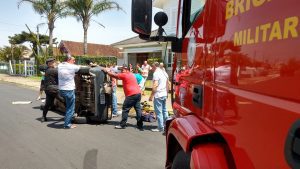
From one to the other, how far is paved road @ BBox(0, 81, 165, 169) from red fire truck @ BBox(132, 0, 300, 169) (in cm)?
283

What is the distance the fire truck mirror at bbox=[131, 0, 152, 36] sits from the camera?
2787mm

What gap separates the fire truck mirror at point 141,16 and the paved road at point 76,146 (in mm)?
2809

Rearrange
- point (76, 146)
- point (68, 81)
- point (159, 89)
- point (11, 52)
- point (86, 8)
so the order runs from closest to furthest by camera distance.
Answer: point (76, 146), point (159, 89), point (68, 81), point (86, 8), point (11, 52)

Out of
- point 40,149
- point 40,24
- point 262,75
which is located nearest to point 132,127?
point 40,149

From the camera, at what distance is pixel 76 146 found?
6273 mm

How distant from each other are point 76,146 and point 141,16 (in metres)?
4.09

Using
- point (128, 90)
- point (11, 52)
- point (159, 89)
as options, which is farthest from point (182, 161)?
point (11, 52)

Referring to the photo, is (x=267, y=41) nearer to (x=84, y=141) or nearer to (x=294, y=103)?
(x=294, y=103)

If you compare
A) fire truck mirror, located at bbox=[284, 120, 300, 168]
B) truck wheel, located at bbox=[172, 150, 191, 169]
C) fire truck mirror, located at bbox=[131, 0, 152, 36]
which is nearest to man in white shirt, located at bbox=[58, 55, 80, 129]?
fire truck mirror, located at bbox=[131, 0, 152, 36]

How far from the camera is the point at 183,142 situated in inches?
94.0

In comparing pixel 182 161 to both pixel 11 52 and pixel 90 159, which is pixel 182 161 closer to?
pixel 90 159

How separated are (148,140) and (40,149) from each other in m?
2.11

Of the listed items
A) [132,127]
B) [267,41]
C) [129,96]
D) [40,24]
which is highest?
[40,24]

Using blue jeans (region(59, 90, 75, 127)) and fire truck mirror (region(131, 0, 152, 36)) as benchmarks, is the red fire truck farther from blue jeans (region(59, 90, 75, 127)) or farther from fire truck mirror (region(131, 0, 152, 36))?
blue jeans (region(59, 90, 75, 127))
